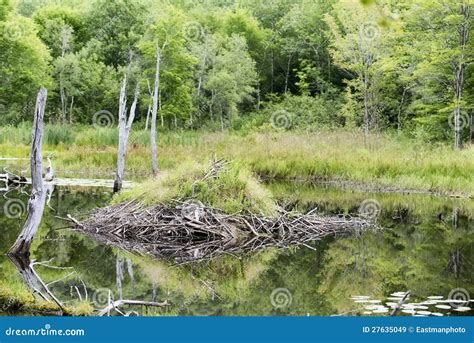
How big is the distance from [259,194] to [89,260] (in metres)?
3.40

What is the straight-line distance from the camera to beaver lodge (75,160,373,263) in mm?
11328

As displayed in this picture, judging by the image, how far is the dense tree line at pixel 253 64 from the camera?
28609mm

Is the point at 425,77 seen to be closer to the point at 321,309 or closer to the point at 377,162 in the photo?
the point at 377,162

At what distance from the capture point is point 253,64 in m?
45.3

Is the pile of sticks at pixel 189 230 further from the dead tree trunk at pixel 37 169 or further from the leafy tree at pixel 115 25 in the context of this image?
the leafy tree at pixel 115 25

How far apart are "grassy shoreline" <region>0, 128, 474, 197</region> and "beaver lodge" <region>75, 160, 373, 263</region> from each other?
18.9 feet

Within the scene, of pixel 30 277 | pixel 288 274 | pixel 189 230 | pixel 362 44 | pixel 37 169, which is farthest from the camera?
pixel 362 44

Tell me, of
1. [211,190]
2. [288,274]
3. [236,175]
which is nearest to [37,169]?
[288,274]

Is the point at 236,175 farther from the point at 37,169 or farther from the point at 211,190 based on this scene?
the point at 37,169

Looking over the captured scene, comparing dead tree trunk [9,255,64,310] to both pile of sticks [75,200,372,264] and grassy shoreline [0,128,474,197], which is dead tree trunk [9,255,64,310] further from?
grassy shoreline [0,128,474,197]

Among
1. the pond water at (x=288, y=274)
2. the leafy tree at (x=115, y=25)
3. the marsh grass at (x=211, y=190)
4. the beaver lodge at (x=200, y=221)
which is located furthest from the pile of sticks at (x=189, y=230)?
the leafy tree at (x=115, y=25)

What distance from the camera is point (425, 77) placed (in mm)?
28531

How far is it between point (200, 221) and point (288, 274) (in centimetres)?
251

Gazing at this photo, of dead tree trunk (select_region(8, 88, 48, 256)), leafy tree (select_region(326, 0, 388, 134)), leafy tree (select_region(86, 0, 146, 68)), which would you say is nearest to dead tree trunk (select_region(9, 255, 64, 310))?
dead tree trunk (select_region(8, 88, 48, 256))
